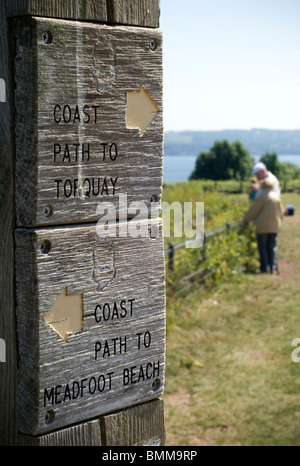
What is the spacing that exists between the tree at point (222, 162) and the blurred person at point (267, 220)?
2614 centimetres

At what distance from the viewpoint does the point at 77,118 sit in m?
1.44

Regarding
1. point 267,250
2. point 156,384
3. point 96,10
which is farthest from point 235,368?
point 96,10

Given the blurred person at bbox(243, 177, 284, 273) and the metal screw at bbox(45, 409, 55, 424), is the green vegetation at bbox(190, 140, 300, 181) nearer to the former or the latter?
the blurred person at bbox(243, 177, 284, 273)

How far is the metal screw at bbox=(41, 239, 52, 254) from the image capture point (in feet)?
4.66

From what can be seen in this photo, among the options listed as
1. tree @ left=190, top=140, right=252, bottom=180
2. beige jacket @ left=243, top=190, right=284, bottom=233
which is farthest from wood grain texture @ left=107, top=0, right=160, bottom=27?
tree @ left=190, top=140, right=252, bottom=180

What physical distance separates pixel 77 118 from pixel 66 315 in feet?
1.55

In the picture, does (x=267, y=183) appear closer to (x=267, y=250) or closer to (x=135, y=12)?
(x=267, y=250)

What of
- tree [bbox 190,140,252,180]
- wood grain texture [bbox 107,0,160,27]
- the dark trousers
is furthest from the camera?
tree [bbox 190,140,252,180]

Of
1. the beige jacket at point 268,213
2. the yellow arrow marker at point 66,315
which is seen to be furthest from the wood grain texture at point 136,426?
the beige jacket at point 268,213

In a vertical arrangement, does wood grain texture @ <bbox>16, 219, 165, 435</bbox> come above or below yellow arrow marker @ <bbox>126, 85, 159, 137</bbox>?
below

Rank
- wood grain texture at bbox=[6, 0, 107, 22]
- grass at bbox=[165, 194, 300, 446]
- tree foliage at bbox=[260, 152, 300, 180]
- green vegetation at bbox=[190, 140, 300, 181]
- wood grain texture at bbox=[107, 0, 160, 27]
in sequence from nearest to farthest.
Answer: wood grain texture at bbox=[6, 0, 107, 22] < wood grain texture at bbox=[107, 0, 160, 27] < grass at bbox=[165, 194, 300, 446] < tree foliage at bbox=[260, 152, 300, 180] < green vegetation at bbox=[190, 140, 300, 181]

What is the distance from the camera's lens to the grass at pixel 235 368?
16.8 ft
